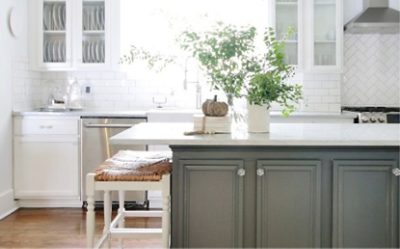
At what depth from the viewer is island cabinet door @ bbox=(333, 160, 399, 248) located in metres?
2.47

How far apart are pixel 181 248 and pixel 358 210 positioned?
0.92 meters

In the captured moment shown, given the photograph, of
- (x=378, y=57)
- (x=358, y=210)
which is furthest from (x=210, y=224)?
(x=378, y=57)

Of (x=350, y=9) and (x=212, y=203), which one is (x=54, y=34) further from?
(x=212, y=203)

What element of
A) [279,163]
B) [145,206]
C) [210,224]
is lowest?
[145,206]

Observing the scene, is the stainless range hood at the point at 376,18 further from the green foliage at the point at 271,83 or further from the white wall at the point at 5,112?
the white wall at the point at 5,112

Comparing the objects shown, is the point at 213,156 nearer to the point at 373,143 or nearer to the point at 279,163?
the point at 279,163

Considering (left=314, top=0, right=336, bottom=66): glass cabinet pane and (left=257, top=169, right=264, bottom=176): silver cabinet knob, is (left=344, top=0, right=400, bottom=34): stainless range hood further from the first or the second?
(left=257, top=169, right=264, bottom=176): silver cabinet knob

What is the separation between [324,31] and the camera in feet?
16.0

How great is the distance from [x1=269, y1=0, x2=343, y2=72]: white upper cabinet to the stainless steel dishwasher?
66.0 inches

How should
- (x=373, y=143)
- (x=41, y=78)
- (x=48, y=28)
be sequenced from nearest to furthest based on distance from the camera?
(x=373, y=143)
(x=48, y=28)
(x=41, y=78)

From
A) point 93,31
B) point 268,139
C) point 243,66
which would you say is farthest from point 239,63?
point 93,31

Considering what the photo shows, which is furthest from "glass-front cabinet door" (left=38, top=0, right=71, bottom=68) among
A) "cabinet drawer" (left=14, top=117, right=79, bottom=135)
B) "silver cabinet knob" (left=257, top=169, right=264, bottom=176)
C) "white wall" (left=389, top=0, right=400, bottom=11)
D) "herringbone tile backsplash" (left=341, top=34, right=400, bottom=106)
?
"white wall" (left=389, top=0, right=400, bottom=11)

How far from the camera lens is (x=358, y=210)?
2484 mm

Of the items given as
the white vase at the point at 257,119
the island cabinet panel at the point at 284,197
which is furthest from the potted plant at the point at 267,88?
the island cabinet panel at the point at 284,197
